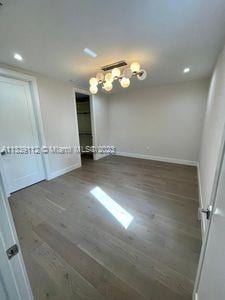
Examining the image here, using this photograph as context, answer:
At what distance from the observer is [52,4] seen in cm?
119

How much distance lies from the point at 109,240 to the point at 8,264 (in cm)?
122

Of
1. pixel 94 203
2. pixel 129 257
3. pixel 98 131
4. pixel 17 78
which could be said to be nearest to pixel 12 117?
pixel 17 78

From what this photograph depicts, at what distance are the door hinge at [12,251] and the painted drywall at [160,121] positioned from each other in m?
4.23

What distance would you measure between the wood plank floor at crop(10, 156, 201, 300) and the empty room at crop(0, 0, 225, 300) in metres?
0.01

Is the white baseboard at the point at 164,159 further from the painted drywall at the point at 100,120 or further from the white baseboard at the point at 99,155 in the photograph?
the painted drywall at the point at 100,120

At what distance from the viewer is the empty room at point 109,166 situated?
1.10 m

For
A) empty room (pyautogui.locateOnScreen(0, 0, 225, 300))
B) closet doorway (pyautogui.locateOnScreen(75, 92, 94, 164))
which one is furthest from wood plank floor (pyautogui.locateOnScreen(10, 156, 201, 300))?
closet doorway (pyautogui.locateOnScreen(75, 92, 94, 164))

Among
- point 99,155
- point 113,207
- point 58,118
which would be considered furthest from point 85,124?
point 113,207

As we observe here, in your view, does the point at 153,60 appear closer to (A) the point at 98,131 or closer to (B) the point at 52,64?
(B) the point at 52,64

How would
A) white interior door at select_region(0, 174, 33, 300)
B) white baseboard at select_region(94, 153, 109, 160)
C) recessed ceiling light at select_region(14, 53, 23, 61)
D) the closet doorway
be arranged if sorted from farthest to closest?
the closet doorway → white baseboard at select_region(94, 153, 109, 160) → recessed ceiling light at select_region(14, 53, 23, 61) → white interior door at select_region(0, 174, 33, 300)

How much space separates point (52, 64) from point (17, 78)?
77cm

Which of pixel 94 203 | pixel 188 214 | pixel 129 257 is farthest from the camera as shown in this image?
pixel 94 203

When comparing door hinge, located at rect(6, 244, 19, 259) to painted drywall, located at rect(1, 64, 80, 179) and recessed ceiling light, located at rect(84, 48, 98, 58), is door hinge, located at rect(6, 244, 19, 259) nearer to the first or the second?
recessed ceiling light, located at rect(84, 48, 98, 58)

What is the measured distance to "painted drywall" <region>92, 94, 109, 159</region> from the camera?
451 centimetres
